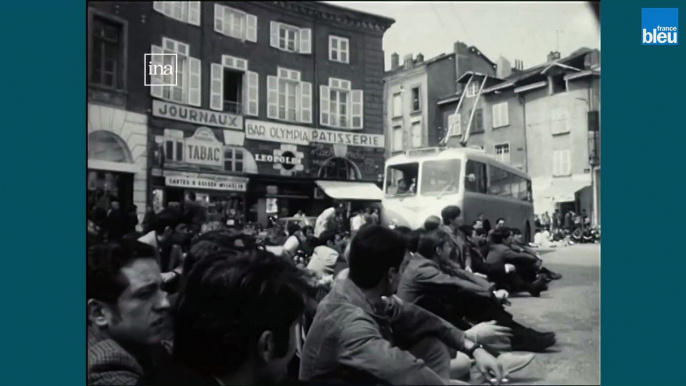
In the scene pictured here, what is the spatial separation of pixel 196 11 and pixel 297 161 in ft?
3.94

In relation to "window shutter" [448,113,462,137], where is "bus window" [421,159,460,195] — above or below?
below

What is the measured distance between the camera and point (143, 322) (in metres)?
3.38

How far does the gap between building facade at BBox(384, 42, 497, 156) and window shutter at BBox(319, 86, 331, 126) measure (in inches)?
16.4

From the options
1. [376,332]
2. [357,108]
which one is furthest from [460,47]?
[376,332]

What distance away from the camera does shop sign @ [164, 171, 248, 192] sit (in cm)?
407

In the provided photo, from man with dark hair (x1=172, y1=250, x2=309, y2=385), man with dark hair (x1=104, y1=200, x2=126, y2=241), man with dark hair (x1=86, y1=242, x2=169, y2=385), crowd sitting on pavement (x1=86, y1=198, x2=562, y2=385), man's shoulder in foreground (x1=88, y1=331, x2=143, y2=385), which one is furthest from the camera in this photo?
man with dark hair (x1=104, y1=200, x2=126, y2=241)

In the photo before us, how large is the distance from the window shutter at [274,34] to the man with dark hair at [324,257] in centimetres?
136

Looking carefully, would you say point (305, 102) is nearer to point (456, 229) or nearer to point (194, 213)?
point (194, 213)

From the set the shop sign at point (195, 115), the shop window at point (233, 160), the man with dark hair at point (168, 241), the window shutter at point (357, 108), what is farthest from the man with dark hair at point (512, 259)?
the man with dark hair at point (168, 241)

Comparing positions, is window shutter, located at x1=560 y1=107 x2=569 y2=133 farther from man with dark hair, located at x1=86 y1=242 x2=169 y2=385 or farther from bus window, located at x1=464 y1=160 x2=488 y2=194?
man with dark hair, located at x1=86 y1=242 x2=169 y2=385

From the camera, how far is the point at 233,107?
4.27 meters
